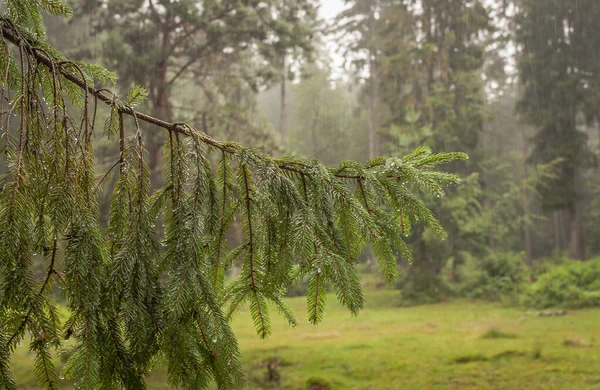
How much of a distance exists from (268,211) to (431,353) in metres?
7.51

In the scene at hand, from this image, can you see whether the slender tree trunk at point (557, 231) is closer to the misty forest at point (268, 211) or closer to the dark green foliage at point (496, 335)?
the misty forest at point (268, 211)

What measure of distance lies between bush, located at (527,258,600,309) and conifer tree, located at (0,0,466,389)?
12512 mm

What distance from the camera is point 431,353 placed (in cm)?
A: 854

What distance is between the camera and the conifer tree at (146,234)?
1.58 metres

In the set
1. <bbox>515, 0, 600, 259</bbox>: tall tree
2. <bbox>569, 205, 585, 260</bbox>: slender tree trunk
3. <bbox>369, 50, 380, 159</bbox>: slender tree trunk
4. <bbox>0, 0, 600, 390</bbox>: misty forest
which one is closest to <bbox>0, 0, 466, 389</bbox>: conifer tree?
<bbox>0, 0, 600, 390</bbox>: misty forest

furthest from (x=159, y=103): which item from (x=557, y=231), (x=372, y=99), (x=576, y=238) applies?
(x=557, y=231)

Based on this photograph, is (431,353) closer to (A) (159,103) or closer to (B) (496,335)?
(B) (496,335)

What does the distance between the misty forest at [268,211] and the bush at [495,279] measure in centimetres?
7

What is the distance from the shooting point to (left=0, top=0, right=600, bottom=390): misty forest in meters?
1.69

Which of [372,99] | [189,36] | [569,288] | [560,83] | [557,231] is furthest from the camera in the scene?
[557,231]

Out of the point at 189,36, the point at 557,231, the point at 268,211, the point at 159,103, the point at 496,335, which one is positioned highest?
the point at 189,36

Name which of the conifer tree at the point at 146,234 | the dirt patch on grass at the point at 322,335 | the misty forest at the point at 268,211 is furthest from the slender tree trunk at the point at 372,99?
the conifer tree at the point at 146,234

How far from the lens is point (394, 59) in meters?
17.0

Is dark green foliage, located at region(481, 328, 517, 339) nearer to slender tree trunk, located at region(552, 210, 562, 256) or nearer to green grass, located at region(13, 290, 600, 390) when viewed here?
green grass, located at region(13, 290, 600, 390)
